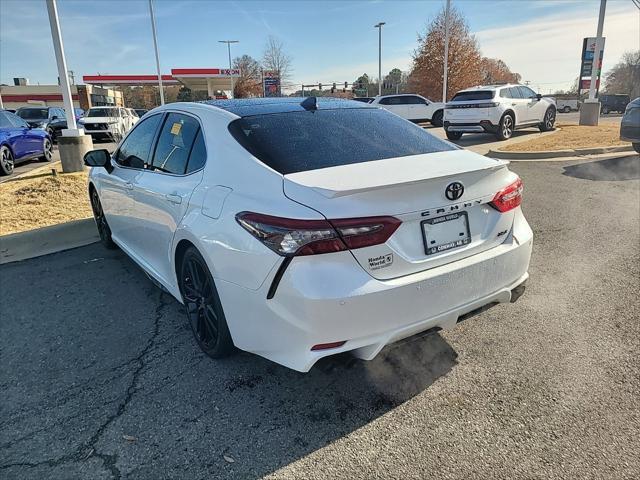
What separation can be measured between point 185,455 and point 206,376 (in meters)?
0.69

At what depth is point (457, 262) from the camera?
2576mm

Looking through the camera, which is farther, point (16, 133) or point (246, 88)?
point (246, 88)

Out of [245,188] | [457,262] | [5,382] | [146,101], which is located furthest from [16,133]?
[146,101]

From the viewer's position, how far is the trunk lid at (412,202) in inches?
90.2

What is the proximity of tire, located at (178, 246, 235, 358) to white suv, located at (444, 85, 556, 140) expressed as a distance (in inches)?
529

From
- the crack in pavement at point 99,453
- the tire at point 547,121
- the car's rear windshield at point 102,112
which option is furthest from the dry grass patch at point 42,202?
the tire at point 547,121

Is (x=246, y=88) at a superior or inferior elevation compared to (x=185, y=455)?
superior

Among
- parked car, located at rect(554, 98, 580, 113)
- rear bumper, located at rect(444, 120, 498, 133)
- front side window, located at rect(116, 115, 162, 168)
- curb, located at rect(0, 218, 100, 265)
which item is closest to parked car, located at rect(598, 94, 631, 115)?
parked car, located at rect(554, 98, 580, 113)

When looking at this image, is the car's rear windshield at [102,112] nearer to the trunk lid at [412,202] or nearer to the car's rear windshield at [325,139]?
the car's rear windshield at [325,139]

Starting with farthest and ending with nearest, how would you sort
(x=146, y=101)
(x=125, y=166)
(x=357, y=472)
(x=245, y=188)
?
(x=146, y=101), (x=125, y=166), (x=245, y=188), (x=357, y=472)

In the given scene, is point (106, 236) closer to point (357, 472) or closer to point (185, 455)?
point (185, 455)

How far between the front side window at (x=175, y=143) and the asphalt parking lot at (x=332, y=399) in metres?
1.23

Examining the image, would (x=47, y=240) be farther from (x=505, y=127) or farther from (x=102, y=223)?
(x=505, y=127)

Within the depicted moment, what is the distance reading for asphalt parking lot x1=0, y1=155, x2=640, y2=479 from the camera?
7.45 feet
